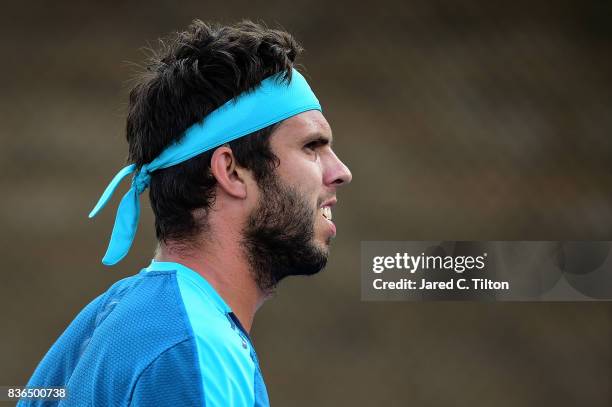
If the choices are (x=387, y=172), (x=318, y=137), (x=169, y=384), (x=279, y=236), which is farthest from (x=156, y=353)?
(x=387, y=172)

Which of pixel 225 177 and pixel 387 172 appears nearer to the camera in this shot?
pixel 225 177

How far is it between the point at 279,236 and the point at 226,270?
0.25 ft

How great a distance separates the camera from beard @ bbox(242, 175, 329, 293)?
1007 millimetres

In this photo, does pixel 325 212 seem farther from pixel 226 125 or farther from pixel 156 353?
pixel 156 353

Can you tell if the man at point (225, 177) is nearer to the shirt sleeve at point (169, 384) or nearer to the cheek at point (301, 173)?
the cheek at point (301, 173)

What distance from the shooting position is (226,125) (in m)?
1.01

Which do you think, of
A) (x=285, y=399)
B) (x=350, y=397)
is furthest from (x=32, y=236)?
(x=350, y=397)

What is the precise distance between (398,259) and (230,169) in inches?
56.9

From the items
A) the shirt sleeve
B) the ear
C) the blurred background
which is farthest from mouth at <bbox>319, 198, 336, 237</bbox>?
the blurred background

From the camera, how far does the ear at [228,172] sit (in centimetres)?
101

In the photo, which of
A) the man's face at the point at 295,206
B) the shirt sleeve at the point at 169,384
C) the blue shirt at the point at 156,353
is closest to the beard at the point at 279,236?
the man's face at the point at 295,206

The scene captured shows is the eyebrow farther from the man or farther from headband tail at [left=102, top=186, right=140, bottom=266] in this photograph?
headband tail at [left=102, top=186, right=140, bottom=266]

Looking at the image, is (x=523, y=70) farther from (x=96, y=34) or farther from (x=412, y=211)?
(x=96, y=34)

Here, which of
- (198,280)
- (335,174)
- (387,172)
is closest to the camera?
(198,280)
